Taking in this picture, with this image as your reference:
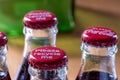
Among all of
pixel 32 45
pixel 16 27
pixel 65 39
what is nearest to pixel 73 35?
pixel 65 39

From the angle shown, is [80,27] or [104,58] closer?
[104,58]

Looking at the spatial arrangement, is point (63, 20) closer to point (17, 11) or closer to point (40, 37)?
point (17, 11)

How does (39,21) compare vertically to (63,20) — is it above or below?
above

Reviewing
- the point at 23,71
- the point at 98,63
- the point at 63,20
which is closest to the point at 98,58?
the point at 98,63

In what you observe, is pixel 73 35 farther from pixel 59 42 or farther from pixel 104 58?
pixel 104 58

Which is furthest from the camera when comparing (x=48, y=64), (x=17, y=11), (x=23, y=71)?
(x=17, y=11)

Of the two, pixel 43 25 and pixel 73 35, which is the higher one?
pixel 43 25

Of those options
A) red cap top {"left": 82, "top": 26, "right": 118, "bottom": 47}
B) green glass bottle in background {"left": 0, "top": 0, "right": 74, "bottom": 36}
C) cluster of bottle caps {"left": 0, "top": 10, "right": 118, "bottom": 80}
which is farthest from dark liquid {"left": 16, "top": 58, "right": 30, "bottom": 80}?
green glass bottle in background {"left": 0, "top": 0, "right": 74, "bottom": 36}
